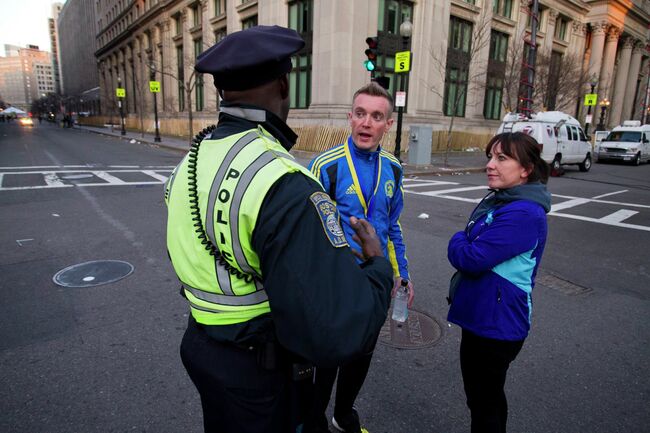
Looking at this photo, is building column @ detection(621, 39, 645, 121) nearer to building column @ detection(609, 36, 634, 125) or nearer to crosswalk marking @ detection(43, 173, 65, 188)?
building column @ detection(609, 36, 634, 125)

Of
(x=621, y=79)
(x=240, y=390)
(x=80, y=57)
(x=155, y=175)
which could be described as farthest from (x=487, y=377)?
(x=80, y=57)

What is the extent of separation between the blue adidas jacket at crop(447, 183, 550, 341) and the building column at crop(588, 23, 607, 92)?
4800 centimetres

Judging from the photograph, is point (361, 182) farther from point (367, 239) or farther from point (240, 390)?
point (240, 390)

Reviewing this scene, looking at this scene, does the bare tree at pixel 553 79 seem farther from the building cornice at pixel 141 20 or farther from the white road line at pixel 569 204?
the building cornice at pixel 141 20

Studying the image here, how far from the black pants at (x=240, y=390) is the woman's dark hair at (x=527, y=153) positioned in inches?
65.8

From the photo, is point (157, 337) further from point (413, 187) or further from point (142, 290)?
point (413, 187)

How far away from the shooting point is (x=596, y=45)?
1620 inches

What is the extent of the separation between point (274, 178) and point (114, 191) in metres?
11.0

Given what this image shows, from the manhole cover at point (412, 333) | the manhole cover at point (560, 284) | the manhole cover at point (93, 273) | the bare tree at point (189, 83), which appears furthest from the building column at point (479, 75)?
the manhole cover at point (93, 273)

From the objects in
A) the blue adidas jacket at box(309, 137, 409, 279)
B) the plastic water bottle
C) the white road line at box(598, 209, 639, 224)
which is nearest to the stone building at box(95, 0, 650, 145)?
the white road line at box(598, 209, 639, 224)

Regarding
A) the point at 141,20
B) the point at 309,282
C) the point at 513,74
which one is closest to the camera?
the point at 309,282

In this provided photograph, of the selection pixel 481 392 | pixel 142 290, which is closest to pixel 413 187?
pixel 142 290

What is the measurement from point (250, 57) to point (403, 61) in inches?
610

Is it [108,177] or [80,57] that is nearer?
[108,177]
